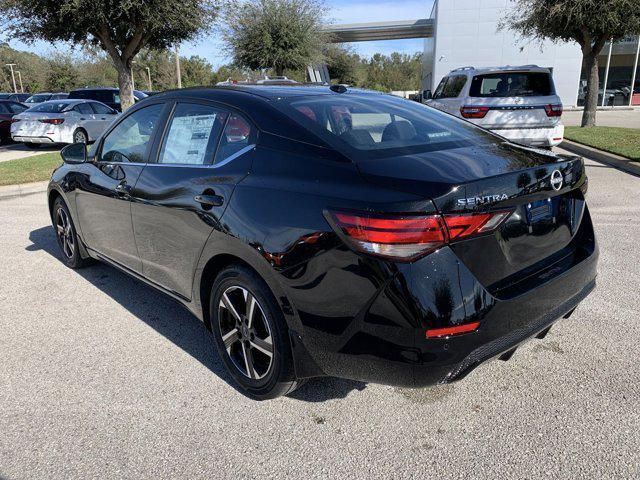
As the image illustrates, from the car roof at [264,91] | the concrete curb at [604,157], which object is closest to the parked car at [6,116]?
A: the car roof at [264,91]

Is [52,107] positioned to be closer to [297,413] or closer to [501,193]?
[297,413]

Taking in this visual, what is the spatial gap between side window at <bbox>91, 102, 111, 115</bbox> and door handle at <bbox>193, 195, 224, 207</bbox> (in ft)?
50.4

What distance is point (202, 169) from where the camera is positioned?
2.94m

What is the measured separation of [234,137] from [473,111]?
24.6 feet

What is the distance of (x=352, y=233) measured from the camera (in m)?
2.13

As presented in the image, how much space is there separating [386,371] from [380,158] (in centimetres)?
98

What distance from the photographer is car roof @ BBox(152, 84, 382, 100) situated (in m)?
3.04

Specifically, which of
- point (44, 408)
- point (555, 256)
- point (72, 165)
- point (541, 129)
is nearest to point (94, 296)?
point (72, 165)

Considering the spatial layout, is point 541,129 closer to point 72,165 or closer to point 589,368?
point 589,368

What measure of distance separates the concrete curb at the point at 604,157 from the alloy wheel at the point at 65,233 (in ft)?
28.6

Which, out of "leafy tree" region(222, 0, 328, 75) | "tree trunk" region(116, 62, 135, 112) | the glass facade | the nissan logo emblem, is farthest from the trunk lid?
the glass facade

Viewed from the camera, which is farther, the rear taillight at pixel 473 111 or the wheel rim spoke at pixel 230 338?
the rear taillight at pixel 473 111

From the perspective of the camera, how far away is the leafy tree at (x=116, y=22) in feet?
43.1

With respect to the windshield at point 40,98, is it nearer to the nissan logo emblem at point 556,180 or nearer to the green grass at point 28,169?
the green grass at point 28,169
